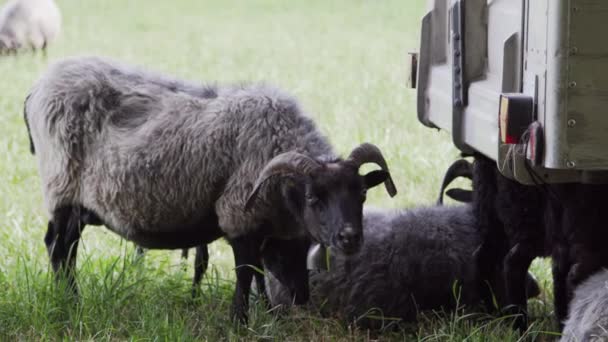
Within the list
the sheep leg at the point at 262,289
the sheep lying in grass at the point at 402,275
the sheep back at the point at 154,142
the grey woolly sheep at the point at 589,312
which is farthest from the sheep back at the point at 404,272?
the grey woolly sheep at the point at 589,312

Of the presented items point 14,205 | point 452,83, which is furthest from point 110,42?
point 452,83

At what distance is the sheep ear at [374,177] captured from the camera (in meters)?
6.27

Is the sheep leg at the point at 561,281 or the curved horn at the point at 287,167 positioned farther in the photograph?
the curved horn at the point at 287,167

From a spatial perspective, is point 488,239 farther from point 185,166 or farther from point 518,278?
point 185,166

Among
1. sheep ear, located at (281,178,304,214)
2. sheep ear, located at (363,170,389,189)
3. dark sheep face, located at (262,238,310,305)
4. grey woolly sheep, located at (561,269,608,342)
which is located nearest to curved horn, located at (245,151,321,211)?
sheep ear, located at (281,178,304,214)

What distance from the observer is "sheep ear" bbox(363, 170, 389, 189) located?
627cm

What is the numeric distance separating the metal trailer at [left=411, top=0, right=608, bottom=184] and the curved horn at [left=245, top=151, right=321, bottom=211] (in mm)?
810

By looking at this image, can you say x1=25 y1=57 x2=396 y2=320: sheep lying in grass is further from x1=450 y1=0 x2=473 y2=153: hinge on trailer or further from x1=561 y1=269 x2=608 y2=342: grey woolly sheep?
x1=561 y1=269 x2=608 y2=342: grey woolly sheep

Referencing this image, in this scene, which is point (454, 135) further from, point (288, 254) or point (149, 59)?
point (149, 59)

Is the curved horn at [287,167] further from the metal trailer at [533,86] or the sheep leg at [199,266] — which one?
the sheep leg at [199,266]

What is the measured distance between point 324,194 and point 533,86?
1.64 meters

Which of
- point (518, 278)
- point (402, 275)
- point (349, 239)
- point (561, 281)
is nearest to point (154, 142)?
point (349, 239)

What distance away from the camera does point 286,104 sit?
6.57 meters

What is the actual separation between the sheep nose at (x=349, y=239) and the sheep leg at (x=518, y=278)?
0.85m
